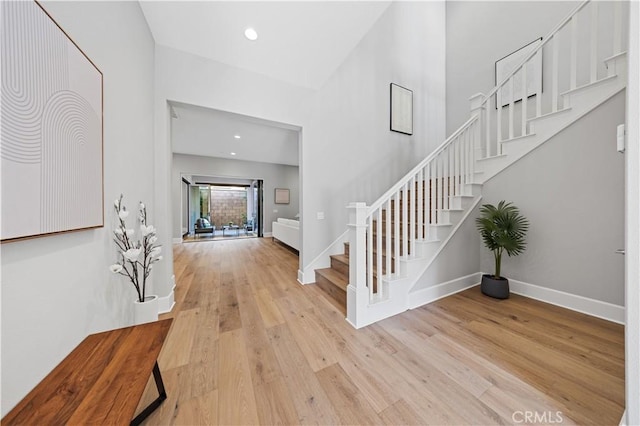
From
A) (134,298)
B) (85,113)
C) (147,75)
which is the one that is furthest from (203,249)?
(85,113)

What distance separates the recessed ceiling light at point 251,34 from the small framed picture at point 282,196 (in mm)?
5678

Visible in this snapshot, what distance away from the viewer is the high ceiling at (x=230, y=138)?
390cm

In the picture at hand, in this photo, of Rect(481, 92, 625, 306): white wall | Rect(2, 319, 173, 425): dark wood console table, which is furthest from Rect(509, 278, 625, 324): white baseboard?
Rect(2, 319, 173, 425): dark wood console table

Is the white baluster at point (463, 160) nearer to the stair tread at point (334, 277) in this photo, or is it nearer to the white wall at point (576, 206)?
the white wall at point (576, 206)

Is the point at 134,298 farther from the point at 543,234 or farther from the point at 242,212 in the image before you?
the point at 242,212

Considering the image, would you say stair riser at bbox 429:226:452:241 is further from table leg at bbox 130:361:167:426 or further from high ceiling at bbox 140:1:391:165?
table leg at bbox 130:361:167:426

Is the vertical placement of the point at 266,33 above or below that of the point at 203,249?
above

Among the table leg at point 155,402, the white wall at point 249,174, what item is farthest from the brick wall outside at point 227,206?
the table leg at point 155,402

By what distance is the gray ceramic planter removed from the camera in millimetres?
2422

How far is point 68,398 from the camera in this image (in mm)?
744

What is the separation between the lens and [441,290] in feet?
8.16

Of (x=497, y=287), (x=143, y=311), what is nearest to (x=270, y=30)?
(x=143, y=311)

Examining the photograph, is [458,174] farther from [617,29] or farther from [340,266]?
[340,266]

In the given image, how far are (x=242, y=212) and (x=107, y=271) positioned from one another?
32.2 ft
